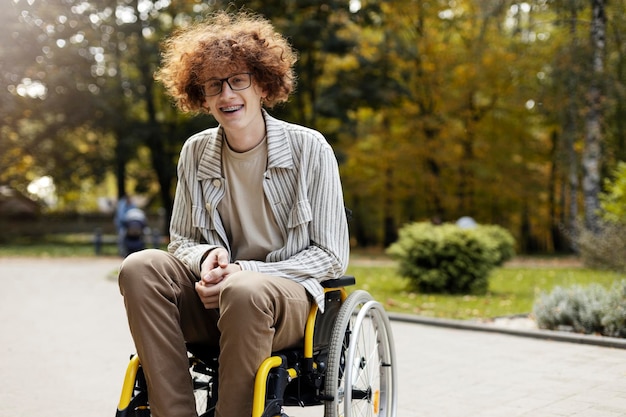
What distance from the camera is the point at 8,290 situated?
37.0 feet

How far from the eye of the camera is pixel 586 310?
6598 millimetres

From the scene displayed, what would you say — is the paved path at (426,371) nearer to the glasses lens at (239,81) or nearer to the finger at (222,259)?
the finger at (222,259)

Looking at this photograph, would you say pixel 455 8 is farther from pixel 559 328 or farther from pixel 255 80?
pixel 255 80

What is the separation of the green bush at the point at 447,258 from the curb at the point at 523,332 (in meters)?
2.31

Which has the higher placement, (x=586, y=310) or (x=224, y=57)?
(x=224, y=57)

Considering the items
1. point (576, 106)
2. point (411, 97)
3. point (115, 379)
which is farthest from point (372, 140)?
point (115, 379)

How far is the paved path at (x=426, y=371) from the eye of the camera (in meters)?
4.29

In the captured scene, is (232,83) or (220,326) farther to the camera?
(232,83)

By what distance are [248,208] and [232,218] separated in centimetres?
8

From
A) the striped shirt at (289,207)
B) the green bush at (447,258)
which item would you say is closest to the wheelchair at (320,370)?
the striped shirt at (289,207)

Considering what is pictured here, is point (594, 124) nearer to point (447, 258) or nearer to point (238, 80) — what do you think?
point (447, 258)

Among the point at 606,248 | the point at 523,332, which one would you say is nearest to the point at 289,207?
the point at 523,332

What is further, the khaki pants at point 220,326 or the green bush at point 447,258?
the green bush at point 447,258

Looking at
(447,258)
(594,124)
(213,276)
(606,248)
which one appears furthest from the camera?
(594,124)
